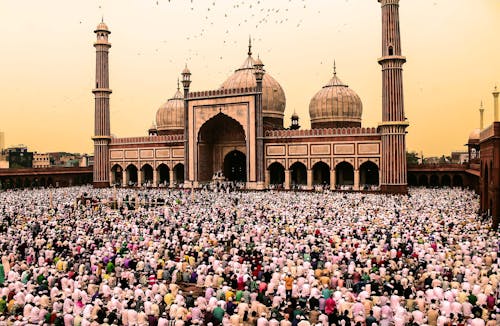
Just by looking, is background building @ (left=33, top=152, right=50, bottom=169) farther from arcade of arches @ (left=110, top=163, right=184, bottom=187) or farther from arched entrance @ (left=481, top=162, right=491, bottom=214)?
arched entrance @ (left=481, top=162, right=491, bottom=214)

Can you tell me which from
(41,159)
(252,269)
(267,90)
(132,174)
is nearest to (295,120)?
(267,90)

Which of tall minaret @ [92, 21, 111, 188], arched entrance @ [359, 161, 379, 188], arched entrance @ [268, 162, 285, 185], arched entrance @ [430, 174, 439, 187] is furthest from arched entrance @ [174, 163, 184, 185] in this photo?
arched entrance @ [430, 174, 439, 187]

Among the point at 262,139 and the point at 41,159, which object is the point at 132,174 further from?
the point at 41,159

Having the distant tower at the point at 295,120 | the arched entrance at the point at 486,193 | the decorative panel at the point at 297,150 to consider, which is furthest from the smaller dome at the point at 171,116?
the arched entrance at the point at 486,193

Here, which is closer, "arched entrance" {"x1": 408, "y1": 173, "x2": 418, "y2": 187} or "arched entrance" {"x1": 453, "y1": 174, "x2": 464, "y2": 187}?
"arched entrance" {"x1": 453, "y1": 174, "x2": 464, "y2": 187}

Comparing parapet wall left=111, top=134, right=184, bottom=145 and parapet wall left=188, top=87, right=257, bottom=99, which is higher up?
parapet wall left=188, top=87, right=257, bottom=99

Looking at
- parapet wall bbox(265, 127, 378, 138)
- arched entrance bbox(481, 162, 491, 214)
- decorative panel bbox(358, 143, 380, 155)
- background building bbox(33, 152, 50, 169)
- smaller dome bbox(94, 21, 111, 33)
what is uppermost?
smaller dome bbox(94, 21, 111, 33)

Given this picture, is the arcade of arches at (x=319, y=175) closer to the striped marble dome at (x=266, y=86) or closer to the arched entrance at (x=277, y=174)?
the arched entrance at (x=277, y=174)
